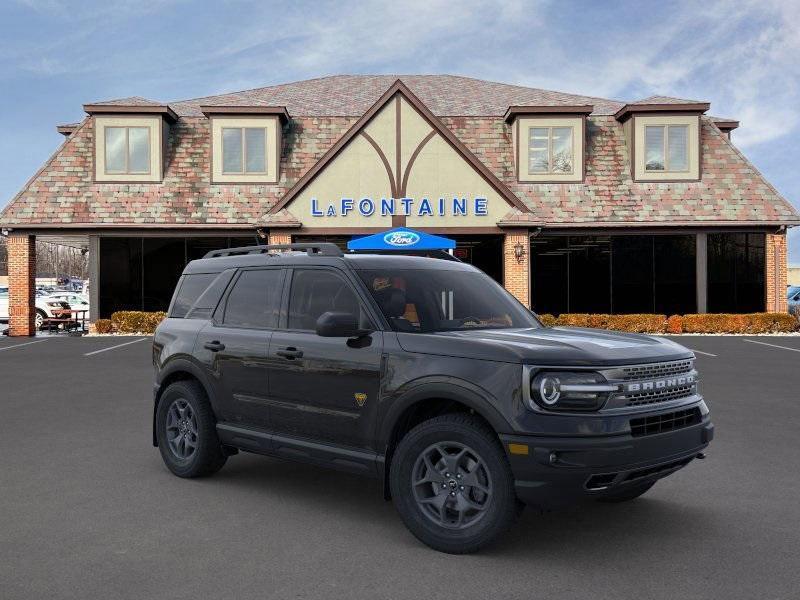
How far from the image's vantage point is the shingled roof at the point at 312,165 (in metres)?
24.3

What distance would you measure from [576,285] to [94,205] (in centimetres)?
1609

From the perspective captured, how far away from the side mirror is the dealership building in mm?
18646

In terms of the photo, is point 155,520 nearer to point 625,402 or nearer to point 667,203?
point 625,402

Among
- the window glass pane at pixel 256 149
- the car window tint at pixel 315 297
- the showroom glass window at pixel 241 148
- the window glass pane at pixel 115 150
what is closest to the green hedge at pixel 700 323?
the window glass pane at pixel 256 149

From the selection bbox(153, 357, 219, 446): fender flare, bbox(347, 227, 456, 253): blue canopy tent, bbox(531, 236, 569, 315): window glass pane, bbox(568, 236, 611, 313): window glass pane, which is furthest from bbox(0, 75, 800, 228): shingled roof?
bbox(153, 357, 219, 446): fender flare

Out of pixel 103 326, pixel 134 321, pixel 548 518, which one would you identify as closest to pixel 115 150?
pixel 134 321

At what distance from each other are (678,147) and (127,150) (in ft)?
59.8

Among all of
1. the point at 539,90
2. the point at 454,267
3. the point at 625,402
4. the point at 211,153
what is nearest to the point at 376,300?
the point at 454,267

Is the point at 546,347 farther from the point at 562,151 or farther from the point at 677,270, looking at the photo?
the point at 677,270

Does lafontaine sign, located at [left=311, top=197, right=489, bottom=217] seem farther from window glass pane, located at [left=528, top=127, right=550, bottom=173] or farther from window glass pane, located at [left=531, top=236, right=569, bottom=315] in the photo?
window glass pane, located at [left=531, top=236, right=569, bottom=315]

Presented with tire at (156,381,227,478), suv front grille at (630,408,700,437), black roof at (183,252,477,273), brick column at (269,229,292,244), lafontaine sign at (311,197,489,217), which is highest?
lafontaine sign at (311,197,489,217)

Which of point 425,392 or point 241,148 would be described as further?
point 241,148

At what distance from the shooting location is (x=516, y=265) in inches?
939

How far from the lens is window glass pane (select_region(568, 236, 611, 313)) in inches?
1027
